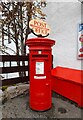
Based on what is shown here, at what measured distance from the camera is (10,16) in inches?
214

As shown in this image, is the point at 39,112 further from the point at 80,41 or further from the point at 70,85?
the point at 80,41

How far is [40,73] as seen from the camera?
10.5 feet

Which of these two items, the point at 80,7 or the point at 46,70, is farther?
the point at 80,7

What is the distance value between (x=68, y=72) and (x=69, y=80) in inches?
26.9

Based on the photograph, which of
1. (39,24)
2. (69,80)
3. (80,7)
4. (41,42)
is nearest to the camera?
(41,42)

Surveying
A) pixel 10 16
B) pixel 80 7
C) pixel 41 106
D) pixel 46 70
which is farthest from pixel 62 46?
pixel 41 106

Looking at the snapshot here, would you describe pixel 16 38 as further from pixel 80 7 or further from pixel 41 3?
pixel 80 7

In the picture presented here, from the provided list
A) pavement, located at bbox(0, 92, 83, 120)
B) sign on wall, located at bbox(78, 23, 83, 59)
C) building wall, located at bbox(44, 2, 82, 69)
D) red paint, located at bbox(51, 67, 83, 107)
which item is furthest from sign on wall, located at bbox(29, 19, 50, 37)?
building wall, located at bbox(44, 2, 82, 69)

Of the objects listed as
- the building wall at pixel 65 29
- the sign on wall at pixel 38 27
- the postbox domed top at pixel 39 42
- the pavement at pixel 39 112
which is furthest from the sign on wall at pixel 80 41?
the postbox domed top at pixel 39 42

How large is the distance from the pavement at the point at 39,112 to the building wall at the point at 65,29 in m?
2.00

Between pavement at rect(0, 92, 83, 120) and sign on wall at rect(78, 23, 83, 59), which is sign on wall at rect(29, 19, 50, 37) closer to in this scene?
pavement at rect(0, 92, 83, 120)

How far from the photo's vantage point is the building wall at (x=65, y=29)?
17.2 feet

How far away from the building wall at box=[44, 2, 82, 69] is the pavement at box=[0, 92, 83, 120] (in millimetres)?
1998

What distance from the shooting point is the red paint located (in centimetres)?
342
